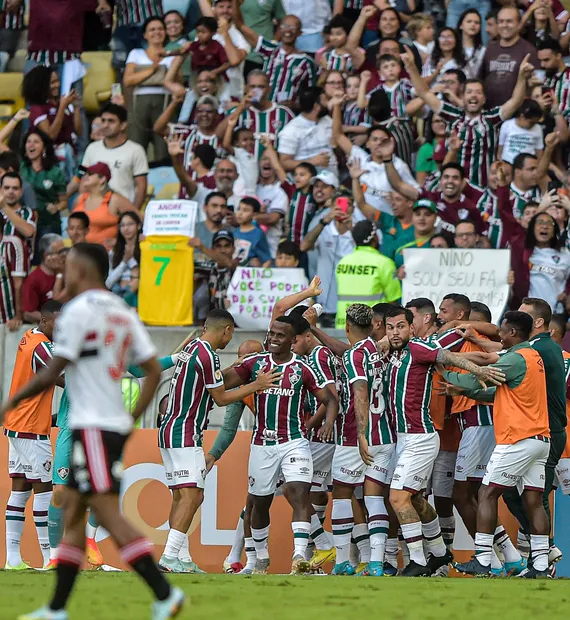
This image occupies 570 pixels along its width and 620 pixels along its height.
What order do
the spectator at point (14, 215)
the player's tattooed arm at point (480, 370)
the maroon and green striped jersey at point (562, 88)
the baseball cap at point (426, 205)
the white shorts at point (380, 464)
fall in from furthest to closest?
the maroon and green striped jersey at point (562, 88) < the spectator at point (14, 215) < the baseball cap at point (426, 205) < the white shorts at point (380, 464) < the player's tattooed arm at point (480, 370)

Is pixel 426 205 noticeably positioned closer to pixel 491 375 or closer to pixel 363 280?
pixel 363 280

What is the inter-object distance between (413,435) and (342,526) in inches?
43.8

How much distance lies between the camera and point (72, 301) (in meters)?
6.97

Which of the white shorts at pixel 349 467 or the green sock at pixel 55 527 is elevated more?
the white shorts at pixel 349 467

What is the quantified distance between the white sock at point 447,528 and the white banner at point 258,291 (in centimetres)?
365

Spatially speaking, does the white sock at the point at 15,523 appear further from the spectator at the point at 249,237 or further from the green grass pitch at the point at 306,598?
the spectator at the point at 249,237

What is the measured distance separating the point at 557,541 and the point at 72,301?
6713mm

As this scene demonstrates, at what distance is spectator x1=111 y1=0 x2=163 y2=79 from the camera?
66.1ft

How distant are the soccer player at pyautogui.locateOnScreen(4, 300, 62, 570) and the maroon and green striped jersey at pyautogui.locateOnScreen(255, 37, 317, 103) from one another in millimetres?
7953

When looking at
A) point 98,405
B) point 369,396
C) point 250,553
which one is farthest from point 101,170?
point 98,405

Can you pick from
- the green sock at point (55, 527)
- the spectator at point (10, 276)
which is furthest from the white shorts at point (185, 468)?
the spectator at point (10, 276)

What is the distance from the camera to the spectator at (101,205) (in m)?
16.2

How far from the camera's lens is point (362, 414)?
11117mm

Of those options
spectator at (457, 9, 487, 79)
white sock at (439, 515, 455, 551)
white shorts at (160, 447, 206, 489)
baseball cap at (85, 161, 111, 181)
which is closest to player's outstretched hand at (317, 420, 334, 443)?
white shorts at (160, 447, 206, 489)
